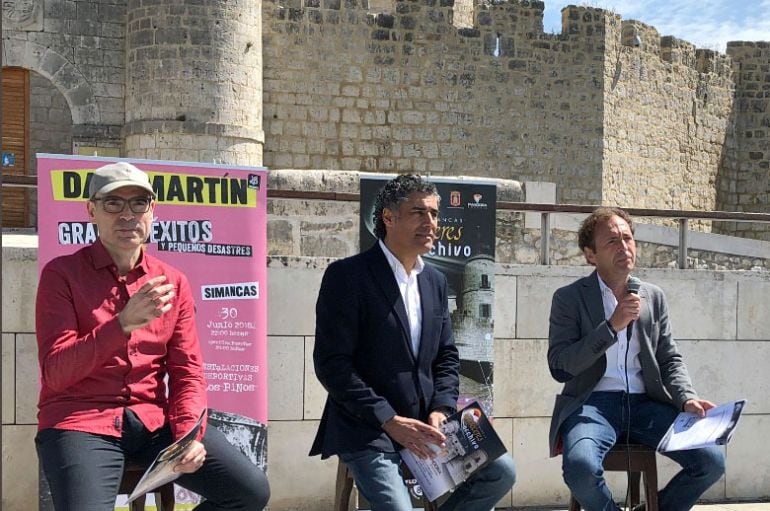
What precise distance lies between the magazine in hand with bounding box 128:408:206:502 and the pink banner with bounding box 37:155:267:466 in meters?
1.20

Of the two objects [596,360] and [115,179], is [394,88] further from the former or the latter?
[115,179]

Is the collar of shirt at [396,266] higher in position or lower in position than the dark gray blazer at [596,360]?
higher

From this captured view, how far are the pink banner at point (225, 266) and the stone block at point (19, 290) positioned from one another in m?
0.69

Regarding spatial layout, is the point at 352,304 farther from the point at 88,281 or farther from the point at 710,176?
the point at 710,176

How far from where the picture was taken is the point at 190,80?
11.4 meters

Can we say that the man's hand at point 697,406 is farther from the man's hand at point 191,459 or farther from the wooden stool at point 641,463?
the man's hand at point 191,459

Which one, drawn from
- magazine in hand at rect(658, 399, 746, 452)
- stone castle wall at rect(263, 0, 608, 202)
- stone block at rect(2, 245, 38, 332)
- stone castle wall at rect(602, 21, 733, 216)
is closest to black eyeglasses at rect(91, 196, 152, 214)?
stone block at rect(2, 245, 38, 332)

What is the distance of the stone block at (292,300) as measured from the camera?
4535 mm

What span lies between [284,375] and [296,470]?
1.58 ft

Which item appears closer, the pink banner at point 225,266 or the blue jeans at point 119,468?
the blue jeans at point 119,468

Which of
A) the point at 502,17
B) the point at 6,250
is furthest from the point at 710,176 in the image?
the point at 6,250

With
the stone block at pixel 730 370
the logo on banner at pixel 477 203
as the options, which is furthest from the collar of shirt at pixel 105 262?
the stone block at pixel 730 370

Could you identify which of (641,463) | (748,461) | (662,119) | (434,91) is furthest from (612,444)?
(662,119)

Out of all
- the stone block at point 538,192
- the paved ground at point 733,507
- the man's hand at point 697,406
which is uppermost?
the stone block at point 538,192
